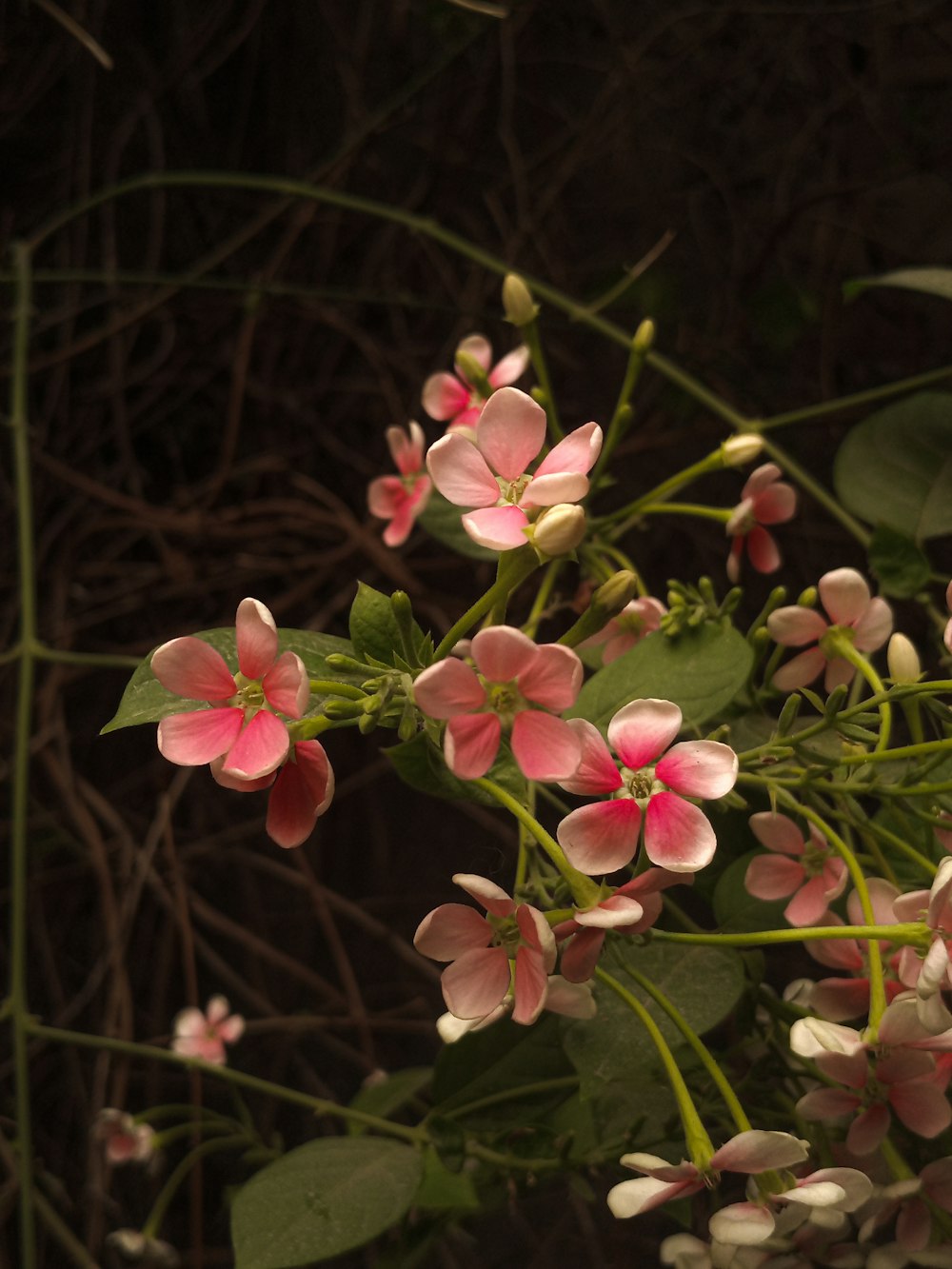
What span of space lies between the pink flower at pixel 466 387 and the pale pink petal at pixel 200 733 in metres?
0.32

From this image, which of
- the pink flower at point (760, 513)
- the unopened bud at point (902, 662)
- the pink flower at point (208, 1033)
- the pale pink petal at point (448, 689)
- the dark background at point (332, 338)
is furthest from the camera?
the dark background at point (332, 338)

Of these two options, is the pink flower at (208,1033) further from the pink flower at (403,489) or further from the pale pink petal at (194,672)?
the pale pink petal at (194,672)

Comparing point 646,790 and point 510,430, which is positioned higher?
point 510,430

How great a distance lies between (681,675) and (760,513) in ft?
0.57

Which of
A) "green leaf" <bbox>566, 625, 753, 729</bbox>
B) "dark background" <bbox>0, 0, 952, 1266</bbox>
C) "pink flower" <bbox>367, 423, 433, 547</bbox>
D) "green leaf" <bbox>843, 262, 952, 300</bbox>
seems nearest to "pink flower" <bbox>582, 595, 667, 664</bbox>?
"green leaf" <bbox>566, 625, 753, 729</bbox>

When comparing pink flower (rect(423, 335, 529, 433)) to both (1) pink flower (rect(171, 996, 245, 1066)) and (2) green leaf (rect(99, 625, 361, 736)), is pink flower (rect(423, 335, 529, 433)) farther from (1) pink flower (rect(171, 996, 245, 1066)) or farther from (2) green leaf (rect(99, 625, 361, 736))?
(1) pink flower (rect(171, 996, 245, 1066))

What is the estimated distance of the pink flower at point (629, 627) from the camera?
1.83ft

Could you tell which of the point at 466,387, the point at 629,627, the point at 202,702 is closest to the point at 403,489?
the point at 466,387

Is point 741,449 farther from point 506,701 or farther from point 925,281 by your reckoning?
point 506,701

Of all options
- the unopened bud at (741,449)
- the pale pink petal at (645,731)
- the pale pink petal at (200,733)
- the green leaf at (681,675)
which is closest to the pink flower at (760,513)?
the unopened bud at (741,449)

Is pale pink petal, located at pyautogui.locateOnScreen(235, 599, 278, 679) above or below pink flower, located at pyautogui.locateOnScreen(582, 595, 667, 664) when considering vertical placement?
above

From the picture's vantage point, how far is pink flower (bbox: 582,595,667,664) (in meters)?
0.56

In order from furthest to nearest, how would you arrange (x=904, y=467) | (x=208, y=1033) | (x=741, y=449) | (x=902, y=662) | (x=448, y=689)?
Result: (x=208, y=1033)
(x=904, y=467)
(x=741, y=449)
(x=902, y=662)
(x=448, y=689)

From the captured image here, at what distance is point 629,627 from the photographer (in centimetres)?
57
